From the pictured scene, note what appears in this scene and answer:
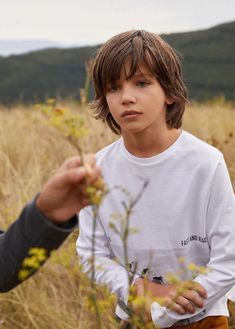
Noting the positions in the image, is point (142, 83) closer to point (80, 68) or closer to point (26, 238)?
point (26, 238)

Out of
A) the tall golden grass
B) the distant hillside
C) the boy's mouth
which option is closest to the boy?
the boy's mouth

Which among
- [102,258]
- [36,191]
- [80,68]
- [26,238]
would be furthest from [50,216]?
[80,68]

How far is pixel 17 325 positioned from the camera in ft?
9.74

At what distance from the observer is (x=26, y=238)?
4.00ft

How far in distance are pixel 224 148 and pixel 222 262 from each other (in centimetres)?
272

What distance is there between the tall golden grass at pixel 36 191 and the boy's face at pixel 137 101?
0.81 ft

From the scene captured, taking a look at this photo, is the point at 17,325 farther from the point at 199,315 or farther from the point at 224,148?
the point at 224,148

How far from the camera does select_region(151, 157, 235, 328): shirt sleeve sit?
6.47 feet

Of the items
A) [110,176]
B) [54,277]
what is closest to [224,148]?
[54,277]

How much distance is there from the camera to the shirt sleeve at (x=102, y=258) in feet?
6.79

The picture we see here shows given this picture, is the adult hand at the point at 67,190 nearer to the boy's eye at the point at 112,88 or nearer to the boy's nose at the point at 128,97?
the boy's nose at the point at 128,97

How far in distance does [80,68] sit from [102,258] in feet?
45.0

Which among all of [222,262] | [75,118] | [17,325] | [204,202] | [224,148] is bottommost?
[17,325]

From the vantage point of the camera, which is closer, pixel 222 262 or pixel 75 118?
pixel 75 118
